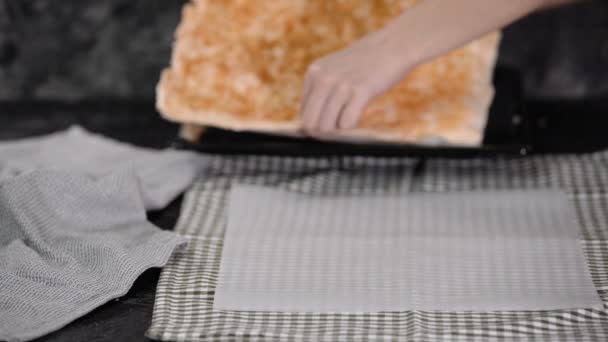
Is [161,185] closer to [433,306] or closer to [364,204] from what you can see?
[364,204]

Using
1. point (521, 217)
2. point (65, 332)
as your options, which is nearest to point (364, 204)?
point (521, 217)

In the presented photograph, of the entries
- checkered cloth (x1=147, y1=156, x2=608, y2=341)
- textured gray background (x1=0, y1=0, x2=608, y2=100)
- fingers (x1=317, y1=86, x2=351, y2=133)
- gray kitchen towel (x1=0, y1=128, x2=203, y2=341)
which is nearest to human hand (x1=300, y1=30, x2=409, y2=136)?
fingers (x1=317, y1=86, x2=351, y2=133)

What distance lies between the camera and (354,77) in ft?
3.76

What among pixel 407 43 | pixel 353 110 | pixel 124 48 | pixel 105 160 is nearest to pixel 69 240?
pixel 105 160

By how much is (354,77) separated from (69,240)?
47 centimetres

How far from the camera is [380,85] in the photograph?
3.77 ft

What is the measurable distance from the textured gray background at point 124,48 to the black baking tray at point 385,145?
0.31 m

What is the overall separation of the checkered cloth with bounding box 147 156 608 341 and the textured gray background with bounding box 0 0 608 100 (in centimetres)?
38

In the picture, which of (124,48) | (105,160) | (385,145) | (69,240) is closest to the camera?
(69,240)

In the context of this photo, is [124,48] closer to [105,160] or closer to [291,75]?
[105,160]

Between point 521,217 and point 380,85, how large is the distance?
0.30m

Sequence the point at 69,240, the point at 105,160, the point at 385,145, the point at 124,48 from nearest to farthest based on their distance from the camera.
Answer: the point at 69,240 < the point at 385,145 < the point at 105,160 < the point at 124,48

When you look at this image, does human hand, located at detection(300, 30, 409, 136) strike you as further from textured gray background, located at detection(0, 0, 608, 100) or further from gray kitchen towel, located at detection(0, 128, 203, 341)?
textured gray background, located at detection(0, 0, 608, 100)

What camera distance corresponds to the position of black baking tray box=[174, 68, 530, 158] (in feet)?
4.12
